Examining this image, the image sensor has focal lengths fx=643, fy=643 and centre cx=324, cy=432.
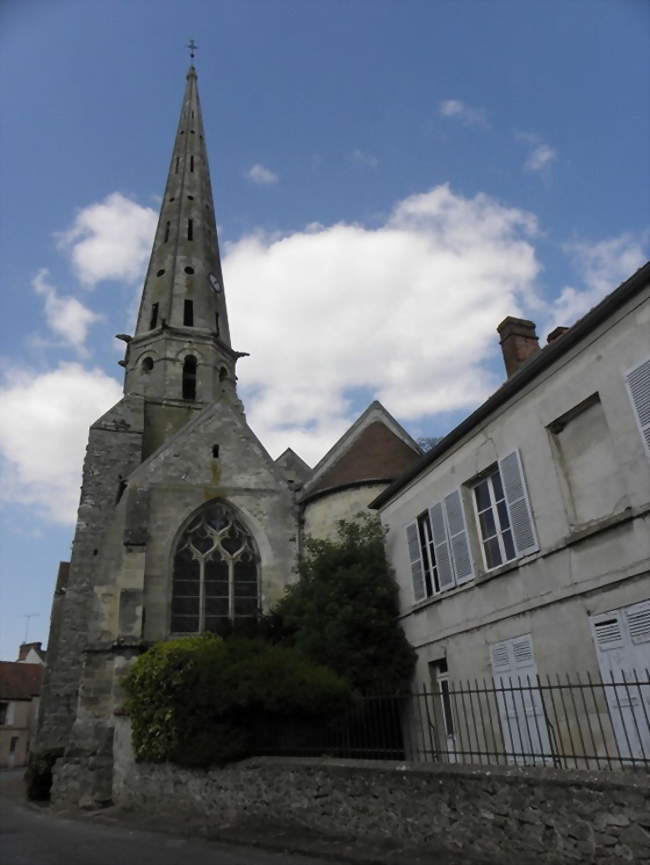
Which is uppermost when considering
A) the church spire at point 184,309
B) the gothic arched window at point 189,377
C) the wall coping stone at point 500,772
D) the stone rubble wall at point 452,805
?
the church spire at point 184,309

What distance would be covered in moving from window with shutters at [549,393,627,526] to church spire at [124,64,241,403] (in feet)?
58.2

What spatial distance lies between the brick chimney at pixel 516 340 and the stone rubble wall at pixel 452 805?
29.5ft

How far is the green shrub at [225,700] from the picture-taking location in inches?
389

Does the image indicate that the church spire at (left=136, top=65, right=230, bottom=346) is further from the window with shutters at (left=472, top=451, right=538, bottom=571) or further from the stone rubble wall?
the stone rubble wall

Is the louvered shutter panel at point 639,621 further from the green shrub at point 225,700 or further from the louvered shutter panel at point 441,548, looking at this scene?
the green shrub at point 225,700

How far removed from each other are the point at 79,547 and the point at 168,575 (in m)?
4.71

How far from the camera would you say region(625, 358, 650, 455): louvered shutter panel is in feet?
25.3

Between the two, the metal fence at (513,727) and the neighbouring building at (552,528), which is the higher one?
the neighbouring building at (552,528)

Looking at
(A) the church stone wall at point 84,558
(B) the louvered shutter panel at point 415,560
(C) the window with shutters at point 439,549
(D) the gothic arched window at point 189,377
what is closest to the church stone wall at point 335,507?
(B) the louvered shutter panel at point 415,560

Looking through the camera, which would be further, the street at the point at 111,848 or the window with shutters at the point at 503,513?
the window with shutters at the point at 503,513

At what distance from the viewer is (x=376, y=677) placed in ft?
40.4

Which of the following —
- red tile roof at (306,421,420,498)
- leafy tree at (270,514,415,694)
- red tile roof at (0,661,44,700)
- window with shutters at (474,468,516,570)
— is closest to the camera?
window with shutters at (474,468,516,570)

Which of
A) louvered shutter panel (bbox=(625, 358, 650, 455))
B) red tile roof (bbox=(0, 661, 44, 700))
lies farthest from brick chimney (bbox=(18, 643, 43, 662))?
louvered shutter panel (bbox=(625, 358, 650, 455))

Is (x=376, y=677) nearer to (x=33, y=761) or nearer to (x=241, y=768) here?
(x=241, y=768)
